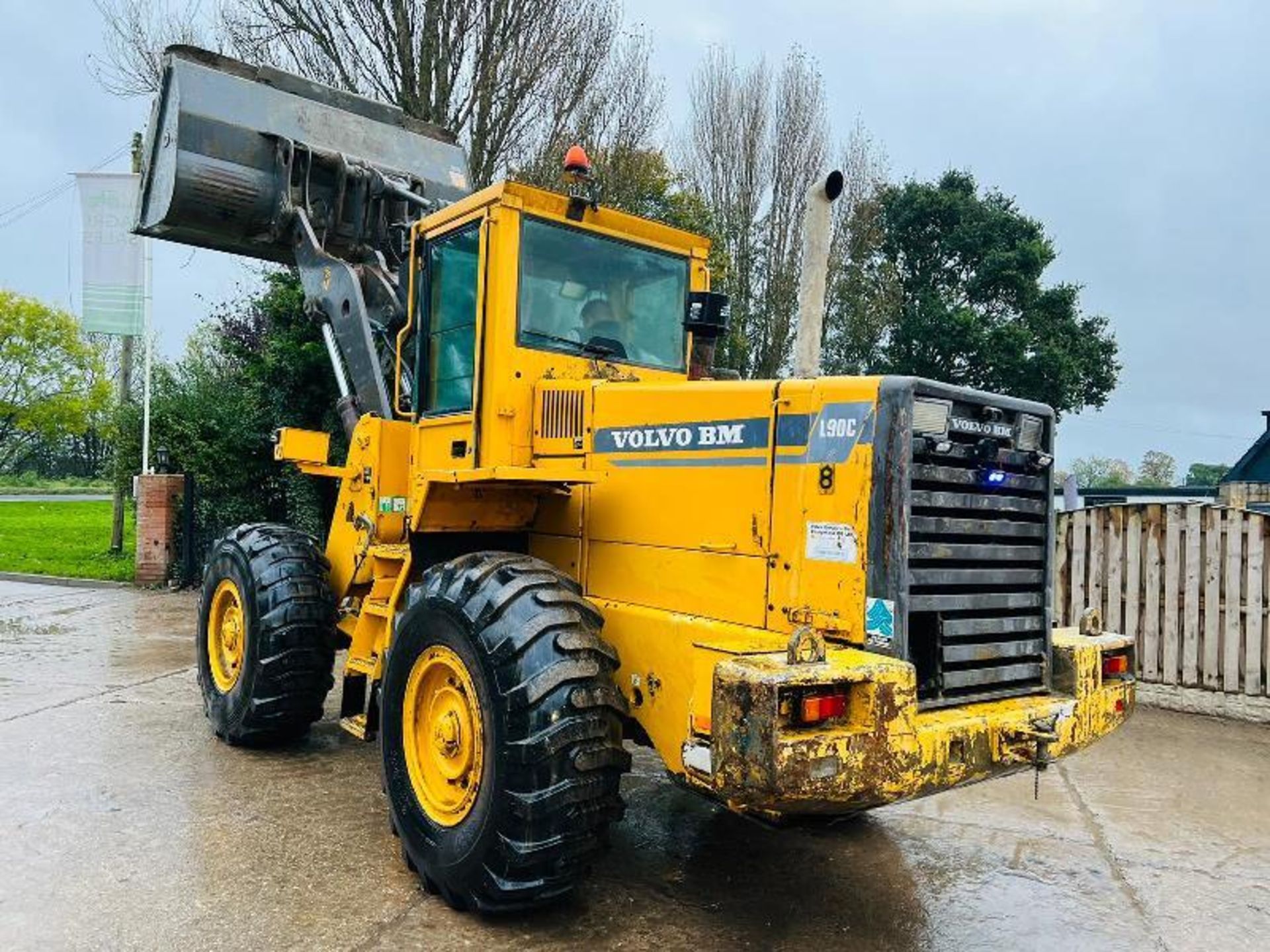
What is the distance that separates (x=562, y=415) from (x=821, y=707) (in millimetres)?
2048

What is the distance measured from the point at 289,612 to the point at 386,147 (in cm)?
373

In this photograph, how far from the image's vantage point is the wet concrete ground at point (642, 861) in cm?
379

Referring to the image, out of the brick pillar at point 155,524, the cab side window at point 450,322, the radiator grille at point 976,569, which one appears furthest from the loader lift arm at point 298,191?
the brick pillar at point 155,524

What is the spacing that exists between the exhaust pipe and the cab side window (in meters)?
1.69

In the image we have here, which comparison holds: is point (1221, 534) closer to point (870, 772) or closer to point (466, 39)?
point (870, 772)

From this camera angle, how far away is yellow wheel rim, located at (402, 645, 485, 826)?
3969mm

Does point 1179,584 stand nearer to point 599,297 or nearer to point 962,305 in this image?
point 599,297

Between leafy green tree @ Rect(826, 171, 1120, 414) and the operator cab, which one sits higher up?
leafy green tree @ Rect(826, 171, 1120, 414)

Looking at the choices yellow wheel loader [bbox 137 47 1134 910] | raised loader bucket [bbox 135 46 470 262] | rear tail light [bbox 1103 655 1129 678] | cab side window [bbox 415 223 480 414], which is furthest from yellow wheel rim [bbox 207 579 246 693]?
rear tail light [bbox 1103 655 1129 678]

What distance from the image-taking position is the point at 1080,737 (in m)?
4.02

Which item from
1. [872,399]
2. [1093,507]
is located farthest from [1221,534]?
[872,399]

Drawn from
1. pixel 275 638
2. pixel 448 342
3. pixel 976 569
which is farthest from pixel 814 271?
pixel 275 638

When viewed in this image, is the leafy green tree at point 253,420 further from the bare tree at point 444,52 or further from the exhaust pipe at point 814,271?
the exhaust pipe at point 814,271

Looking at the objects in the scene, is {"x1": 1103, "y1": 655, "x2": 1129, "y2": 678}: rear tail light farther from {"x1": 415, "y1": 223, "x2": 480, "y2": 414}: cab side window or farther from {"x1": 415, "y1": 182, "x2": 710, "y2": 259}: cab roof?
{"x1": 415, "y1": 223, "x2": 480, "y2": 414}: cab side window
